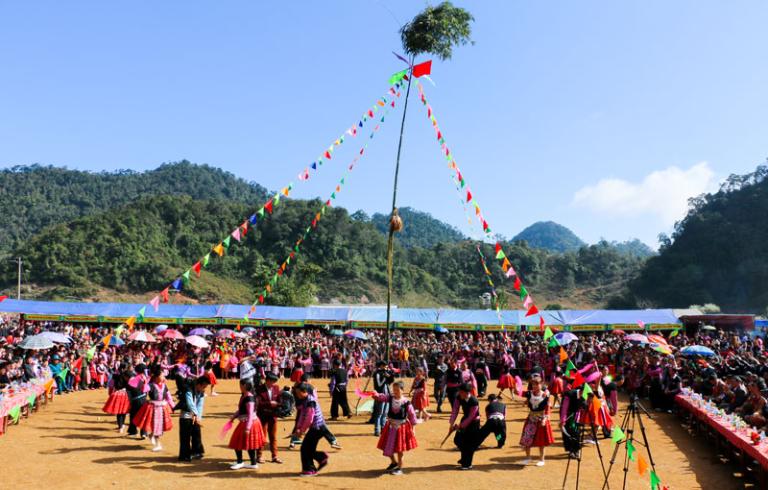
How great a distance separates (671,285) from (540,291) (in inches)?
853

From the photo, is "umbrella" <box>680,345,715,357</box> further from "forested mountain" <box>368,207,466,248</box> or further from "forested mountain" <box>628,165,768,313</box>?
"forested mountain" <box>368,207,466,248</box>

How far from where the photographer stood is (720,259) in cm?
8231

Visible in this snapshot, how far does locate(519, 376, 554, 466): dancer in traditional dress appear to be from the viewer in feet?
39.7

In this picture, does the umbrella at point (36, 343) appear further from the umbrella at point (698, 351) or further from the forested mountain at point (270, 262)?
the forested mountain at point (270, 262)

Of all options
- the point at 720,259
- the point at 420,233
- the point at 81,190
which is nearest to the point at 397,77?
the point at 720,259

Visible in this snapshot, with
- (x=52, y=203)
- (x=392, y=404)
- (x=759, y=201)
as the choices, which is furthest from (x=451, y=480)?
(x=52, y=203)

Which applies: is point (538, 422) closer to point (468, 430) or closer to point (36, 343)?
point (468, 430)

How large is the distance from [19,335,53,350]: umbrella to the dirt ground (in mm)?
4261

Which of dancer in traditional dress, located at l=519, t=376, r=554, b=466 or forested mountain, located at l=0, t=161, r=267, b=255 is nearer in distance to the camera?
dancer in traditional dress, located at l=519, t=376, r=554, b=466

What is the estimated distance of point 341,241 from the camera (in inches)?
3479

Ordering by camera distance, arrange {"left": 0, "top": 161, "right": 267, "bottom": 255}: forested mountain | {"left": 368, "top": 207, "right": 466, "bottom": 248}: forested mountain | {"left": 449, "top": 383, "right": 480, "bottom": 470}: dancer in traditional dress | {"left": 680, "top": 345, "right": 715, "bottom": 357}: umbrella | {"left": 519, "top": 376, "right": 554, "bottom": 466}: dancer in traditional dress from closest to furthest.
→ {"left": 449, "top": 383, "right": 480, "bottom": 470}: dancer in traditional dress → {"left": 519, "top": 376, "right": 554, "bottom": 466}: dancer in traditional dress → {"left": 680, "top": 345, "right": 715, "bottom": 357}: umbrella → {"left": 0, "top": 161, "right": 267, "bottom": 255}: forested mountain → {"left": 368, "top": 207, "right": 466, "bottom": 248}: forested mountain

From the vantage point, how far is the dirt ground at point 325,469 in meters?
10.7

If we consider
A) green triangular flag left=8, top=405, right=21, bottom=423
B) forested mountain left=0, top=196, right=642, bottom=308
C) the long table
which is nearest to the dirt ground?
green triangular flag left=8, top=405, right=21, bottom=423

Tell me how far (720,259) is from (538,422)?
8170cm
